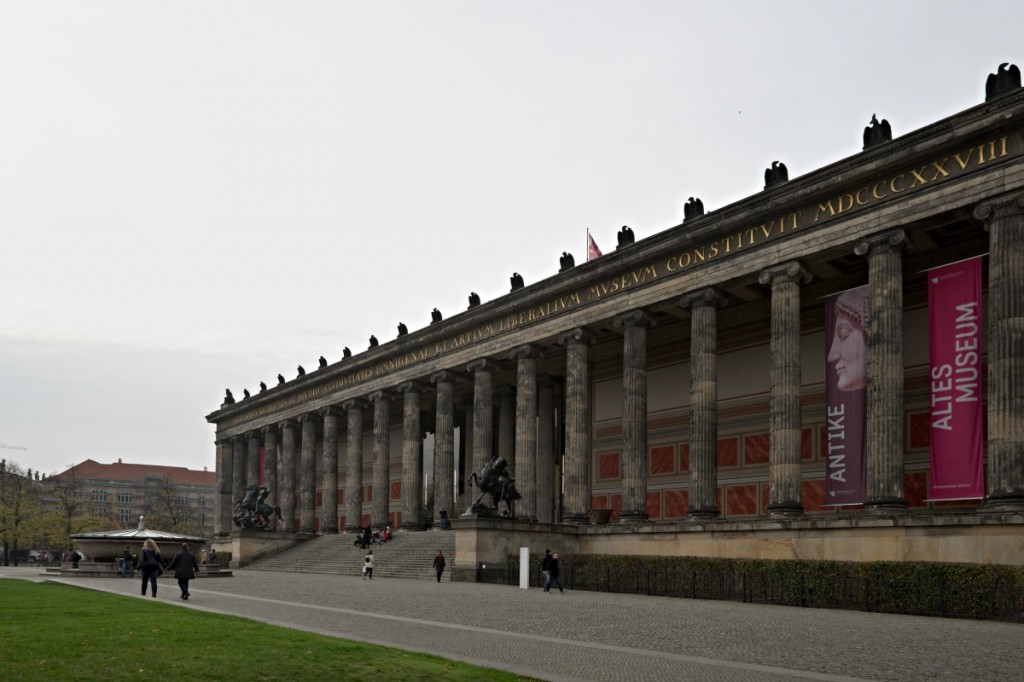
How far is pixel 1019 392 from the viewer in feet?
93.6

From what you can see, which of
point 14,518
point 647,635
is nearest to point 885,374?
point 647,635

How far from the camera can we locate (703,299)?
39438mm

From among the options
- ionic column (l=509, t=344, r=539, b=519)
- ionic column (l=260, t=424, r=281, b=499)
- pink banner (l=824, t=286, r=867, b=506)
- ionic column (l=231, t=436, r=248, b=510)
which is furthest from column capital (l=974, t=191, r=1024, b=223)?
ionic column (l=231, t=436, r=248, b=510)

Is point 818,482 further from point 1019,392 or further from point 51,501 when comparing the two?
point 51,501

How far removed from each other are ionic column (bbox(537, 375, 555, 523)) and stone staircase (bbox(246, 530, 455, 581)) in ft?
20.2

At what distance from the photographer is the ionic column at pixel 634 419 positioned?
41.6 m

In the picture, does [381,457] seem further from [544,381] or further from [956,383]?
[956,383]

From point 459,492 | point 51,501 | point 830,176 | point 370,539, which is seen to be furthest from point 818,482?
point 51,501

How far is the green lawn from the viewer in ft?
40.4

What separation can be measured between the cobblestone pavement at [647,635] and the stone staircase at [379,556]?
48.6ft

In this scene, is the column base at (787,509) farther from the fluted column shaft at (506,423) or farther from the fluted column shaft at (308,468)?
the fluted column shaft at (308,468)

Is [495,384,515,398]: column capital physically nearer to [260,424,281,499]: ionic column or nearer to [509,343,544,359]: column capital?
[509,343,544,359]: column capital

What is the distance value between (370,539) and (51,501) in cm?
13271

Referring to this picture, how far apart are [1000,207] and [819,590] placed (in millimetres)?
12024
